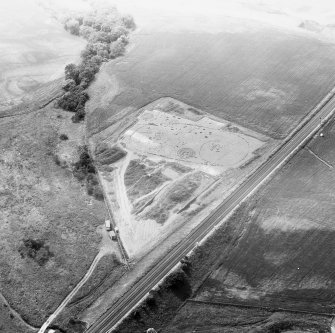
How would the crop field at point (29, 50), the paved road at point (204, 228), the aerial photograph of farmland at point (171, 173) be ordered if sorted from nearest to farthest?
the paved road at point (204, 228), the aerial photograph of farmland at point (171, 173), the crop field at point (29, 50)

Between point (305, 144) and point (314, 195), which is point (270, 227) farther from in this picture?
point (305, 144)

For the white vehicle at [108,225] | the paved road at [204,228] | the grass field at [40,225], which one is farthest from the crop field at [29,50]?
the paved road at [204,228]

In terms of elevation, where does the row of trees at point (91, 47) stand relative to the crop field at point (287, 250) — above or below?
above

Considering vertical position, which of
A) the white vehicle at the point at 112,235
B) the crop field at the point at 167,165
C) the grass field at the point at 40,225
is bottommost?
the grass field at the point at 40,225

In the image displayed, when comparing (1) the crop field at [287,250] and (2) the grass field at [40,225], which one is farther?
(2) the grass field at [40,225]

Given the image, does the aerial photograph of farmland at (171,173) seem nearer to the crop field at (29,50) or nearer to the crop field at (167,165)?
the crop field at (167,165)

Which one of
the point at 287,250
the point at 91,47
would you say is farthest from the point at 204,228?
the point at 91,47

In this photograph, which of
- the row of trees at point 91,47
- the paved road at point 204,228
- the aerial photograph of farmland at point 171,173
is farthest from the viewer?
the row of trees at point 91,47

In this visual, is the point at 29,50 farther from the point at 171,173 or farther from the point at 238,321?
the point at 238,321
